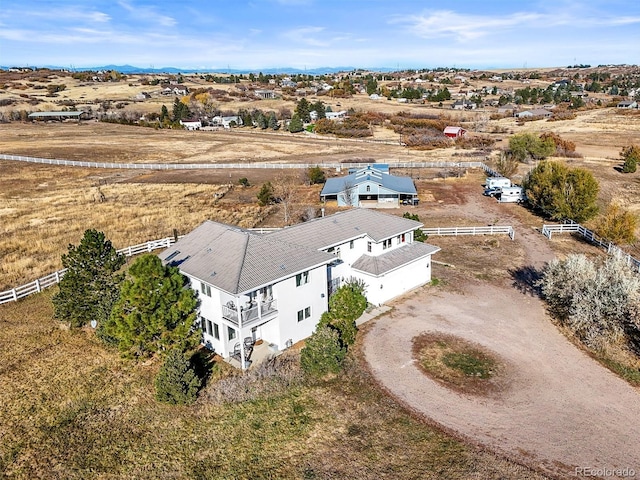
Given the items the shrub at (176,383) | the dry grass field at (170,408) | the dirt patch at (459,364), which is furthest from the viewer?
the dirt patch at (459,364)

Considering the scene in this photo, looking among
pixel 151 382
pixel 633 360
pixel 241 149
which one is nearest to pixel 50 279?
pixel 151 382

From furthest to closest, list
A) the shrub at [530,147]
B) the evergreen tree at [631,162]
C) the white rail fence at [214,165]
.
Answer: the shrub at [530,147], the white rail fence at [214,165], the evergreen tree at [631,162]

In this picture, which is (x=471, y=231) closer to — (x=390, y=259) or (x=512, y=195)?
(x=512, y=195)

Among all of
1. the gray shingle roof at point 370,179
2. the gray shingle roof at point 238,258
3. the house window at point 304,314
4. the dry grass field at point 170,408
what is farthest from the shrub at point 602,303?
the gray shingle roof at point 370,179

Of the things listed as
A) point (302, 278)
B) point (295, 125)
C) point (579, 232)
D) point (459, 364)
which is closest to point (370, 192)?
point (579, 232)

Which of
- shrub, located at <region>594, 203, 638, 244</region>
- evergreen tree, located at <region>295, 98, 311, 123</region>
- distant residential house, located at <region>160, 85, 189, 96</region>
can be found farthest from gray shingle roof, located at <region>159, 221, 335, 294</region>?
distant residential house, located at <region>160, 85, 189, 96</region>

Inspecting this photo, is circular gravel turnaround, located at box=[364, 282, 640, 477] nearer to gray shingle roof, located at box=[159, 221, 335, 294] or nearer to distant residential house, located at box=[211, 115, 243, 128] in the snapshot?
gray shingle roof, located at box=[159, 221, 335, 294]

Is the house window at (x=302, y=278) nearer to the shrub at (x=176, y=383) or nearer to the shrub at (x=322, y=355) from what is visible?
the shrub at (x=322, y=355)
